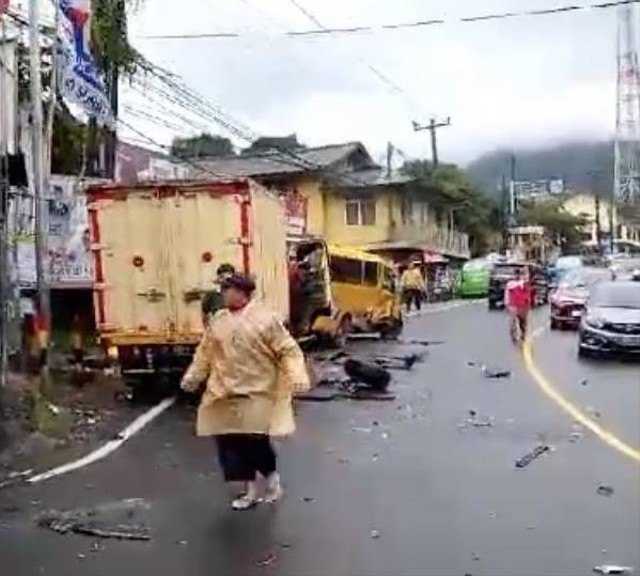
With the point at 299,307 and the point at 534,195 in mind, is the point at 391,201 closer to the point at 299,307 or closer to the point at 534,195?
the point at 299,307

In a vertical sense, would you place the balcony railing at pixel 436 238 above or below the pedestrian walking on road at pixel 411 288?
above

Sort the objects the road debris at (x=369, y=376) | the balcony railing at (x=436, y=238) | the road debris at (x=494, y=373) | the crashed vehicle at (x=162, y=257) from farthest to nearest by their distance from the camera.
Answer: the balcony railing at (x=436, y=238), the road debris at (x=494, y=373), the road debris at (x=369, y=376), the crashed vehicle at (x=162, y=257)

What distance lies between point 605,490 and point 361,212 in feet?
199

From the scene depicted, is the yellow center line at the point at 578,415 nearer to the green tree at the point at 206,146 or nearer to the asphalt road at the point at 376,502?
the asphalt road at the point at 376,502

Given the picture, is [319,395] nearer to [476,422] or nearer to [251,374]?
[476,422]

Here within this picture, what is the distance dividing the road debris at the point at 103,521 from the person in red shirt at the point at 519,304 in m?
19.3

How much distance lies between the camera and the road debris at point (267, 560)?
7000 millimetres

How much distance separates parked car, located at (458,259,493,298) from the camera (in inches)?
2530

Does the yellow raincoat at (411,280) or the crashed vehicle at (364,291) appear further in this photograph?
the yellow raincoat at (411,280)

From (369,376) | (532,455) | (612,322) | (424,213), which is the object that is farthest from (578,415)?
(424,213)

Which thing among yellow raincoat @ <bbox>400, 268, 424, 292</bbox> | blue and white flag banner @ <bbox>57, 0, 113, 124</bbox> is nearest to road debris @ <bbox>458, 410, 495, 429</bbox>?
blue and white flag banner @ <bbox>57, 0, 113, 124</bbox>

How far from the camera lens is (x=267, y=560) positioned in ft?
23.3

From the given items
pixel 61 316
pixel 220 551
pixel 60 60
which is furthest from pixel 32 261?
pixel 220 551

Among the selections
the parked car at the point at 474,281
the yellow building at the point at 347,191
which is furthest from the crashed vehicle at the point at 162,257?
the parked car at the point at 474,281
